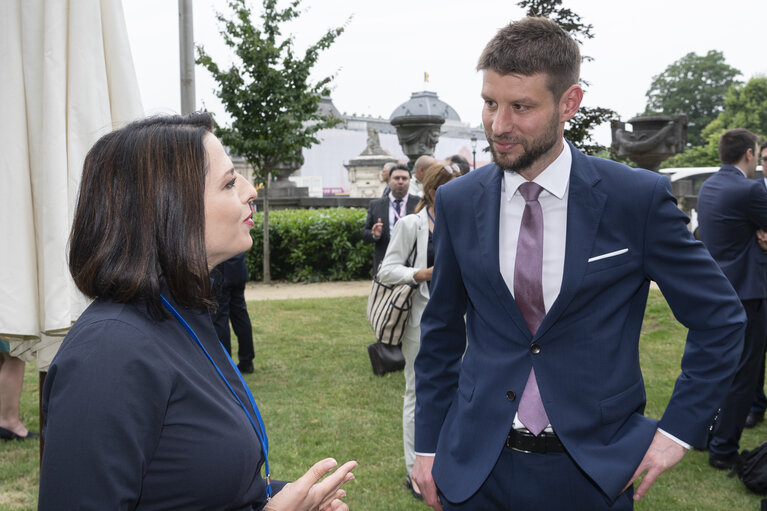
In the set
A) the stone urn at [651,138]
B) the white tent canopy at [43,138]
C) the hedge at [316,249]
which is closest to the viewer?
the white tent canopy at [43,138]

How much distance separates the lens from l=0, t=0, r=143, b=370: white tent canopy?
277 centimetres

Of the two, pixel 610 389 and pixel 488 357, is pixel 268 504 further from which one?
pixel 610 389

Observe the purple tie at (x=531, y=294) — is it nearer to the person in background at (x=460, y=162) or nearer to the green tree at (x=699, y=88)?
the person in background at (x=460, y=162)

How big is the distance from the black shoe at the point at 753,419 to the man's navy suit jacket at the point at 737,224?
1430 millimetres

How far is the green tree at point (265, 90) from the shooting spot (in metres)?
13.4

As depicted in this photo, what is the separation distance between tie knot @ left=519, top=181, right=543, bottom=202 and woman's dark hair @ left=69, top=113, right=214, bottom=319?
1.10 m

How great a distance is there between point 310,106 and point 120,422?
530 inches

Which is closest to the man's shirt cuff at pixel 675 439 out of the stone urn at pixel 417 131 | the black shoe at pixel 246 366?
the black shoe at pixel 246 366

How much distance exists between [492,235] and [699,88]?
8326 cm

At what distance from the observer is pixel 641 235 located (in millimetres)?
2168

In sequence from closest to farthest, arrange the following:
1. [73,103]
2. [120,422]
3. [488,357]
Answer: [120,422], [488,357], [73,103]

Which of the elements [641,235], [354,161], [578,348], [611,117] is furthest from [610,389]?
[354,161]

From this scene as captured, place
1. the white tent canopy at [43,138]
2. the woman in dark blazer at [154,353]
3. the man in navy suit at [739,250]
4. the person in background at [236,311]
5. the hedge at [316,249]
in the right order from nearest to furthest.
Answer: the woman in dark blazer at [154,353]
the white tent canopy at [43,138]
the man in navy suit at [739,250]
the person in background at [236,311]
the hedge at [316,249]

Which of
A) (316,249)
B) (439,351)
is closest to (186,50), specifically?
(439,351)
